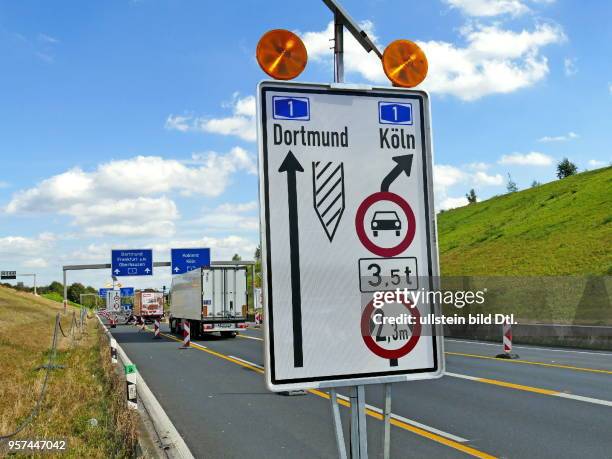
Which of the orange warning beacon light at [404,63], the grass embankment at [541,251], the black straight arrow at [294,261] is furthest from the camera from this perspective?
the grass embankment at [541,251]

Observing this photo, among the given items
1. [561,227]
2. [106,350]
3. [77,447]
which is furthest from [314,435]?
[561,227]

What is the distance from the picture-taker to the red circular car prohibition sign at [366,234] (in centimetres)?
253

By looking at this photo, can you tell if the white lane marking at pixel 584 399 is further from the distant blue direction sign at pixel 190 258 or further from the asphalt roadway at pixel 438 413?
the distant blue direction sign at pixel 190 258

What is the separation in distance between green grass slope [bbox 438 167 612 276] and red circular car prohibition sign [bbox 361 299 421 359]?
4224 centimetres

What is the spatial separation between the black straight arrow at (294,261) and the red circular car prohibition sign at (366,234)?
0.26 meters

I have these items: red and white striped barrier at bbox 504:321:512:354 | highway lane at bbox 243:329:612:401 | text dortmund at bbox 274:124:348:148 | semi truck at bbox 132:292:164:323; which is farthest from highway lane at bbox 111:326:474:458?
semi truck at bbox 132:292:164:323

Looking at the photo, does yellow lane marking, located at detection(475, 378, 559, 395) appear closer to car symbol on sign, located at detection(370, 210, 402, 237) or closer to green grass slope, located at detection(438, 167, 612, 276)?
car symbol on sign, located at detection(370, 210, 402, 237)

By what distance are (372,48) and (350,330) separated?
123 centimetres

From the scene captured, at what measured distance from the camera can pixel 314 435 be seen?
8.95m

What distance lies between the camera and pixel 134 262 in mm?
43594

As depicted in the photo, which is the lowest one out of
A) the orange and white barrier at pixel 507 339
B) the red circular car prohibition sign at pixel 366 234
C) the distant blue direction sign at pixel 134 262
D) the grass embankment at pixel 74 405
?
the grass embankment at pixel 74 405

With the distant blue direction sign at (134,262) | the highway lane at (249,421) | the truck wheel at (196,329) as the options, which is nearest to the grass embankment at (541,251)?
the truck wheel at (196,329)

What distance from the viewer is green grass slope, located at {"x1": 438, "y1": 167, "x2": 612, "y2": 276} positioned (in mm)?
47312

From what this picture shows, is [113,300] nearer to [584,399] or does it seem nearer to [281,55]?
[584,399]
